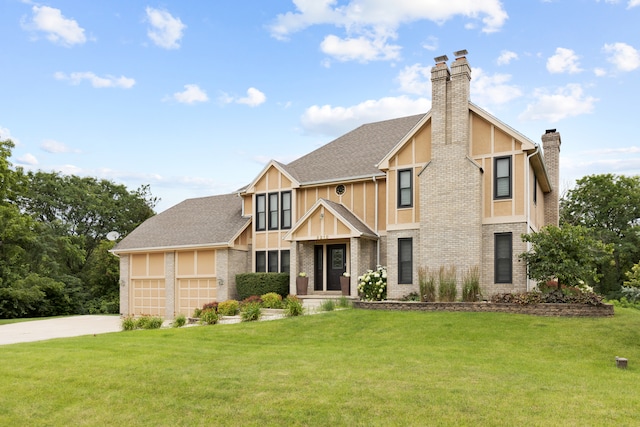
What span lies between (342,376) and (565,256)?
10.4 meters

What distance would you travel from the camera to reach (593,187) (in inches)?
1646

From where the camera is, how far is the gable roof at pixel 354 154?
24141 millimetres

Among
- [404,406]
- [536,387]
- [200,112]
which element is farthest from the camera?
[200,112]

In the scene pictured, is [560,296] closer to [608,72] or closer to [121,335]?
[608,72]

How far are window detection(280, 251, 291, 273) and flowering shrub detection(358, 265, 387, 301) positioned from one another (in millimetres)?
4787

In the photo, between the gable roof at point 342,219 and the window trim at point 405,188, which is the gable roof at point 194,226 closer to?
the gable roof at point 342,219

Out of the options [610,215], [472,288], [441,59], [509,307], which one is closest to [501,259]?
[472,288]

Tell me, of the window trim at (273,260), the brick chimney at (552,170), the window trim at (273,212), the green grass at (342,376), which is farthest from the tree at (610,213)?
the green grass at (342,376)

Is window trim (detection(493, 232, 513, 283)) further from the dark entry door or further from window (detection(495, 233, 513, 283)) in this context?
the dark entry door

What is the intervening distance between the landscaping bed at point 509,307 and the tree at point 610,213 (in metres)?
26.3

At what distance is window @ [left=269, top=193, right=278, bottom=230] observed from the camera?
85.0ft

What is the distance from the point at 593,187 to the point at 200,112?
32914 millimetres

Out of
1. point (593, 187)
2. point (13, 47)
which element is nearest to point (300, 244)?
point (13, 47)

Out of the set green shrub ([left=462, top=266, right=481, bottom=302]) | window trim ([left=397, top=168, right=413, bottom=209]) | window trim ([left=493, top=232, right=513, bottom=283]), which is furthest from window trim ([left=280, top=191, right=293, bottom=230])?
window trim ([left=493, top=232, right=513, bottom=283])
